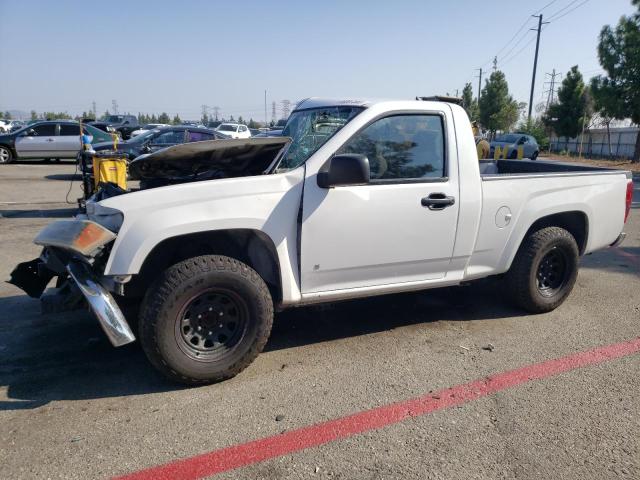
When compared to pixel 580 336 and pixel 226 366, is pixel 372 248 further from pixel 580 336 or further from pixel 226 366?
pixel 580 336

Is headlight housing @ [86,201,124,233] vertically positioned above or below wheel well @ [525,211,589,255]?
above

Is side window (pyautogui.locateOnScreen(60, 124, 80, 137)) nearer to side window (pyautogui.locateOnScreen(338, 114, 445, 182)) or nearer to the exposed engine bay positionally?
→ the exposed engine bay

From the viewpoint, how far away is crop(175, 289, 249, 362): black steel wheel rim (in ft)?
11.1

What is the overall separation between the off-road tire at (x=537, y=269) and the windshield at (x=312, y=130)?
6.86 ft

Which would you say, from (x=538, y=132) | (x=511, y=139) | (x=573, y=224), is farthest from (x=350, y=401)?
(x=538, y=132)

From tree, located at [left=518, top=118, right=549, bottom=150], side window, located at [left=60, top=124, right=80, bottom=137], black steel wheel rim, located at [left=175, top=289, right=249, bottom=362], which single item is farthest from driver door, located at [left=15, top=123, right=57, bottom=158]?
tree, located at [left=518, top=118, right=549, bottom=150]

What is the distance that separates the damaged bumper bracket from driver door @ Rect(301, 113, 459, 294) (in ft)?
4.08

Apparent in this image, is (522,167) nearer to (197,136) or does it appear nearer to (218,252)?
(218,252)

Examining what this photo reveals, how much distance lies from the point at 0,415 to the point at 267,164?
2384mm

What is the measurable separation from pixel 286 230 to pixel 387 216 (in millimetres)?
784

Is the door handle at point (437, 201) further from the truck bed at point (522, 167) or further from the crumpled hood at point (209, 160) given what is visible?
the truck bed at point (522, 167)

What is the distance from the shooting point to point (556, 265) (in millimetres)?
4973

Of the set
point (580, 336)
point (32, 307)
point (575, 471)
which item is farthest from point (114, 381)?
point (580, 336)

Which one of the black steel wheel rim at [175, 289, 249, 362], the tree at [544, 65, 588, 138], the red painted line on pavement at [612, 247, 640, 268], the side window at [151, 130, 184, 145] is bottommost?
the red painted line on pavement at [612, 247, 640, 268]
